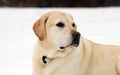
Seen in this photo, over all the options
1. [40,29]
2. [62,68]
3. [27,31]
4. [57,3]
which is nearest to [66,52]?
[62,68]

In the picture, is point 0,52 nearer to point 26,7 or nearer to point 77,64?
point 77,64

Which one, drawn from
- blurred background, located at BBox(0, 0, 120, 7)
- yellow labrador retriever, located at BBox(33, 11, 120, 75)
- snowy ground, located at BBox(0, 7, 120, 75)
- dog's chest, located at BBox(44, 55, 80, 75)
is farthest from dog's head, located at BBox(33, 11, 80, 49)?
blurred background, located at BBox(0, 0, 120, 7)

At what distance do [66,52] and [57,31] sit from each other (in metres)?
0.25

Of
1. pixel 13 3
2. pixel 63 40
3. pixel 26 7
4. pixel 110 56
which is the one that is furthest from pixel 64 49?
pixel 13 3

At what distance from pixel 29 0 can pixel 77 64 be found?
30.5ft

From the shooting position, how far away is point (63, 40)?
4.32 metres

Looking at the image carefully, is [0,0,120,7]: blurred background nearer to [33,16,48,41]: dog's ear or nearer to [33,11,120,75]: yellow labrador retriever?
[33,11,120,75]: yellow labrador retriever

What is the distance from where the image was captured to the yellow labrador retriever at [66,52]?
14.3 feet

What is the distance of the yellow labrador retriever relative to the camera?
4363 millimetres

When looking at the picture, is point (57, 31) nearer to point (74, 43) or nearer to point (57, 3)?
point (74, 43)

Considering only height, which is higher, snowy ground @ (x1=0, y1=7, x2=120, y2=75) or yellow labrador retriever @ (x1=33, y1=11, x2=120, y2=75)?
yellow labrador retriever @ (x1=33, y1=11, x2=120, y2=75)

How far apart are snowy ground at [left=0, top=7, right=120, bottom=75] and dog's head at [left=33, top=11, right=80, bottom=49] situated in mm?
1463

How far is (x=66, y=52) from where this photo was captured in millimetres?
4492

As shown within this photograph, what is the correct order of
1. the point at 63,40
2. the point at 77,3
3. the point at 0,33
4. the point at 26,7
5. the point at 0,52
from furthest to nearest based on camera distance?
1. the point at 77,3
2. the point at 26,7
3. the point at 0,33
4. the point at 0,52
5. the point at 63,40
